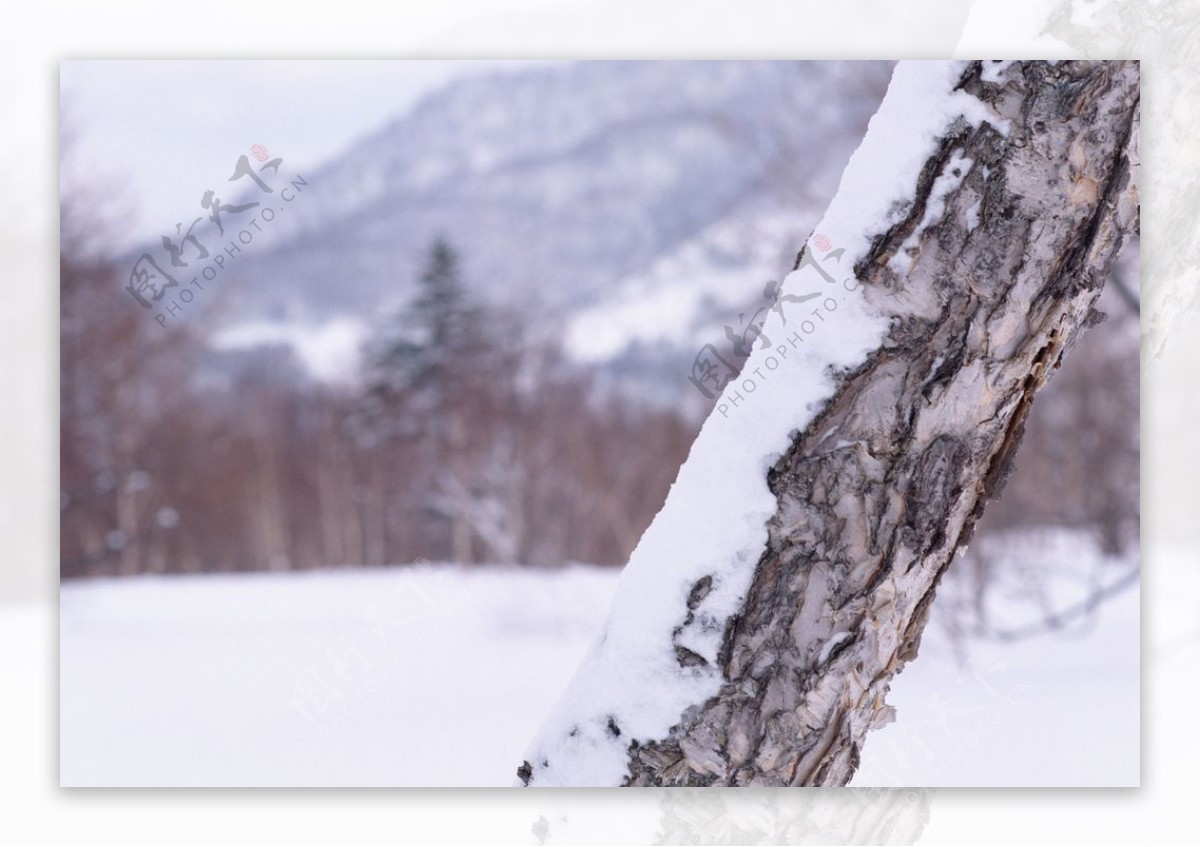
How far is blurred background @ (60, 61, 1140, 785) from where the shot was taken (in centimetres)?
195

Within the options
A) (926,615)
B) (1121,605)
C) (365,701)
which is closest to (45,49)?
(365,701)

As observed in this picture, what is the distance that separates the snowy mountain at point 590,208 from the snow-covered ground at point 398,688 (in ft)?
2.12

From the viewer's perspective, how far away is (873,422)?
0.89 m

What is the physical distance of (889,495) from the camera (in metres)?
0.89

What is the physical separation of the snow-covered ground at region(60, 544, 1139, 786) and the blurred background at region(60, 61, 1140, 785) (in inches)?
0.5

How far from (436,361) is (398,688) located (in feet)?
3.57

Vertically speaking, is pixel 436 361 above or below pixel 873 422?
above

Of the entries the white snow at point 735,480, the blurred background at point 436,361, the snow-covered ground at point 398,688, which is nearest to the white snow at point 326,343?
the blurred background at point 436,361

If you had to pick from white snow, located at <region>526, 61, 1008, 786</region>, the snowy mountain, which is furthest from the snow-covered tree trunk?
the snowy mountain

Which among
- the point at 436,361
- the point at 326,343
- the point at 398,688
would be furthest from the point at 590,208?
the point at 398,688

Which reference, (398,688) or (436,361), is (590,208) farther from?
(398,688)

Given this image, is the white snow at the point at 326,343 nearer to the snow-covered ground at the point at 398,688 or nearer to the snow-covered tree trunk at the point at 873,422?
the snow-covered ground at the point at 398,688

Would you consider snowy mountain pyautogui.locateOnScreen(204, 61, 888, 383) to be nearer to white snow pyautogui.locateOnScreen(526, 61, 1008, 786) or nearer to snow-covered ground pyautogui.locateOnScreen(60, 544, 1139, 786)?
snow-covered ground pyautogui.locateOnScreen(60, 544, 1139, 786)

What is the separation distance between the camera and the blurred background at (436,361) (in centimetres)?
195
